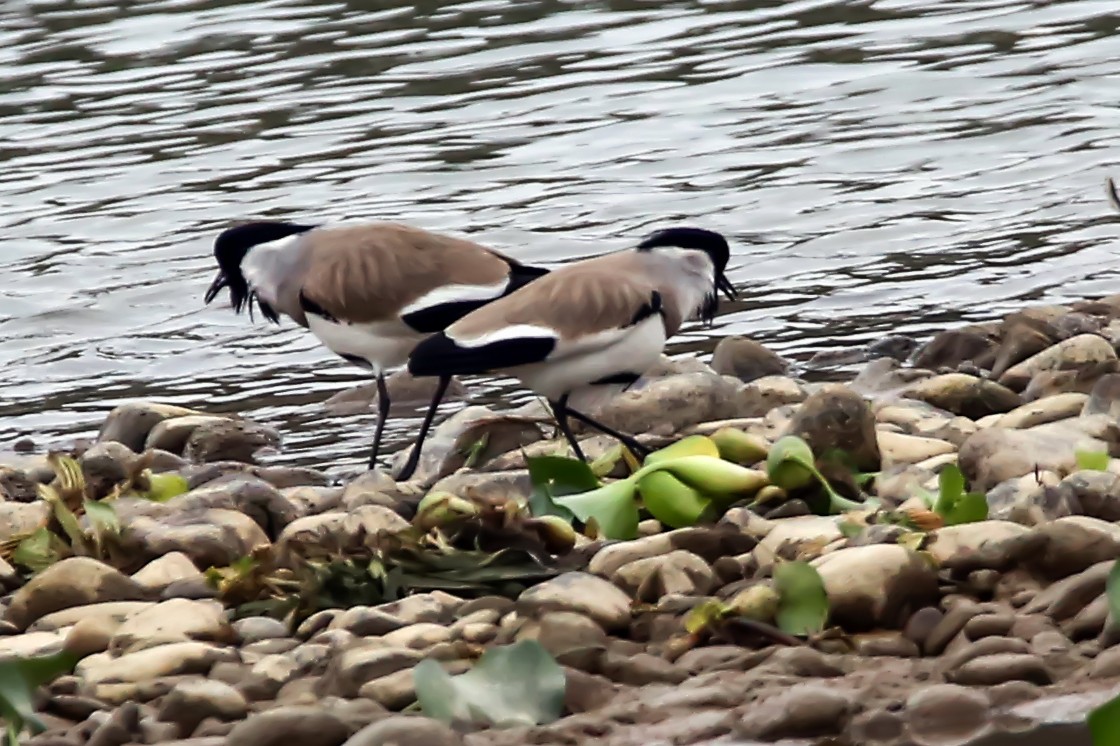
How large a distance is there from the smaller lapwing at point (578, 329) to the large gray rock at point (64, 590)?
4.47 ft

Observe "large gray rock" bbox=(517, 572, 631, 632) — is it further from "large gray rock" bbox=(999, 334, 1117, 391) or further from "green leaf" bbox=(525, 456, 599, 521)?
"large gray rock" bbox=(999, 334, 1117, 391)

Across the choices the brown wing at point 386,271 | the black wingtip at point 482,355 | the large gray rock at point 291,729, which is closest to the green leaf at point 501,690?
the large gray rock at point 291,729

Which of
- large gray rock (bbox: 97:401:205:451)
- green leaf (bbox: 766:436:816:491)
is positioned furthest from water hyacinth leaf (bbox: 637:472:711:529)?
large gray rock (bbox: 97:401:205:451)

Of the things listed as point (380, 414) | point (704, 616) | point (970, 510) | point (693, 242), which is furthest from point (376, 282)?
point (704, 616)

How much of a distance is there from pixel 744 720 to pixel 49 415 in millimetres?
5351

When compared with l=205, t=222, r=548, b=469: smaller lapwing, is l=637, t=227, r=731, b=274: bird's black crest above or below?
above

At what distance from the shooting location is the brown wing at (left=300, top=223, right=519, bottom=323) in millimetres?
6797

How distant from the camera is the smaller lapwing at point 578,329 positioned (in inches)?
240

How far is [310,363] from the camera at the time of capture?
922 centimetres

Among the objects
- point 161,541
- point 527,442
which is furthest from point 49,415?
point 161,541

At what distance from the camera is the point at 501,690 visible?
405 cm

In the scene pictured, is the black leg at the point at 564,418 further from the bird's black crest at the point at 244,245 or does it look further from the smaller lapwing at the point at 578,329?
the bird's black crest at the point at 244,245

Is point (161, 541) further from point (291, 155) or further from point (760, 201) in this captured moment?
point (291, 155)

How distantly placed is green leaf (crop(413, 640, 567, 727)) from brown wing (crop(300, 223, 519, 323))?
2789 mm
